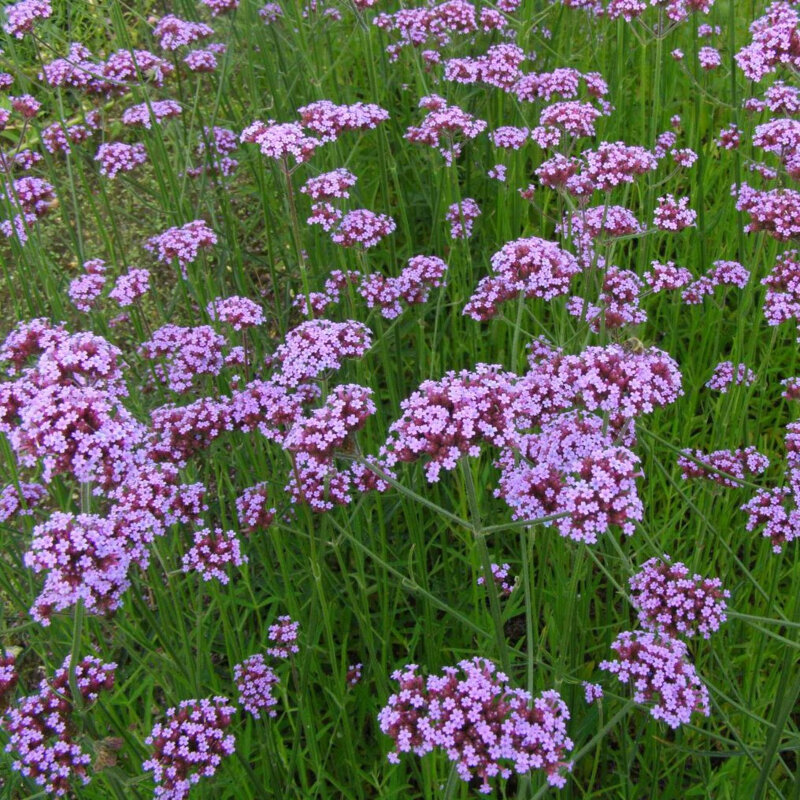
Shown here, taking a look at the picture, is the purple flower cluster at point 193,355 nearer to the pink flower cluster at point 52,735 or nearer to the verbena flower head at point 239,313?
the verbena flower head at point 239,313

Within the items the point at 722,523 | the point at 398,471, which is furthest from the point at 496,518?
the point at 722,523

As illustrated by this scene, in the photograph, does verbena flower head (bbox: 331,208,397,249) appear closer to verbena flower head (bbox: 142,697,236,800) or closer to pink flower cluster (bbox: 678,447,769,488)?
pink flower cluster (bbox: 678,447,769,488)

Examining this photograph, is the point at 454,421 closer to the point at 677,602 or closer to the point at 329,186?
the point at 677,602

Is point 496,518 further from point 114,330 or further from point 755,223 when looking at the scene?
point 114,330

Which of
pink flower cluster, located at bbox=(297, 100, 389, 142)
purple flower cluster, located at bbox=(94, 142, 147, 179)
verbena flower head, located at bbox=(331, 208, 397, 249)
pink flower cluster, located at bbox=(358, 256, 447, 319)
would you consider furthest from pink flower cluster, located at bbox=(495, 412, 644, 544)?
purple flower cluster, located at bbox=(94, 142, 147, 179)

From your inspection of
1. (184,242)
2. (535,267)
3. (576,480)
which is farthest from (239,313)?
(576,480)

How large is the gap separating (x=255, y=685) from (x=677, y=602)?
1.51 m

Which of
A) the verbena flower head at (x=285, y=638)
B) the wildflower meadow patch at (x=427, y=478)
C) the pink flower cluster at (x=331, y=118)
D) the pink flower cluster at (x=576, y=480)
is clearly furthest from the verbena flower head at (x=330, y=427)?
the pink flower cluster at (x=331, y=118)

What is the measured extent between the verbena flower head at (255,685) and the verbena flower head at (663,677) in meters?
1.23

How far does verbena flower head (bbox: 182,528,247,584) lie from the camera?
103 inches

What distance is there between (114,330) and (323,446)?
316cm

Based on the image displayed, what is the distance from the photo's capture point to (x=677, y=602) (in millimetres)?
2398

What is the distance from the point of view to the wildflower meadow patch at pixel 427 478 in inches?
85.0

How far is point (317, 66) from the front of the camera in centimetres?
446
